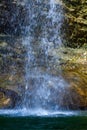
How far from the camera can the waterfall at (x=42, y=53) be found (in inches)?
567

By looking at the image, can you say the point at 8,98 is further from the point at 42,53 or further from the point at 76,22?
the point at 76,22

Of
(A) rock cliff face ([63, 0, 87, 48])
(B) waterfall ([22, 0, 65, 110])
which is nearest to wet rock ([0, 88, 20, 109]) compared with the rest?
(B) waterfall ([22, 0, 65, 110])

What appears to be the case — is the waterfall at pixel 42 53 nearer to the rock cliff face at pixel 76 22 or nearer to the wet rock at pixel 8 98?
the rock cliff face at pixel 76 22

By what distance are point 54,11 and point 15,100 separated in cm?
596

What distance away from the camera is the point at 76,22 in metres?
17.5

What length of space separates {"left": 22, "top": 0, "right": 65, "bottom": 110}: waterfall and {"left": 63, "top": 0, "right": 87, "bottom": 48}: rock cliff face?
0.42m

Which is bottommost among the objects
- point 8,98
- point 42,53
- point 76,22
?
point 8,98

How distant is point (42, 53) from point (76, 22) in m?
2.63

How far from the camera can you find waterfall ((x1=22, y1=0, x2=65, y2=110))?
14406 mm

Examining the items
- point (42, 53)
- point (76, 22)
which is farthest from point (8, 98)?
point (76, 22)

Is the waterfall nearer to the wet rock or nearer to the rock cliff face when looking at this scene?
the rock cliff face

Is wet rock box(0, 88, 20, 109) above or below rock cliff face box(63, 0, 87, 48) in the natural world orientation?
below
